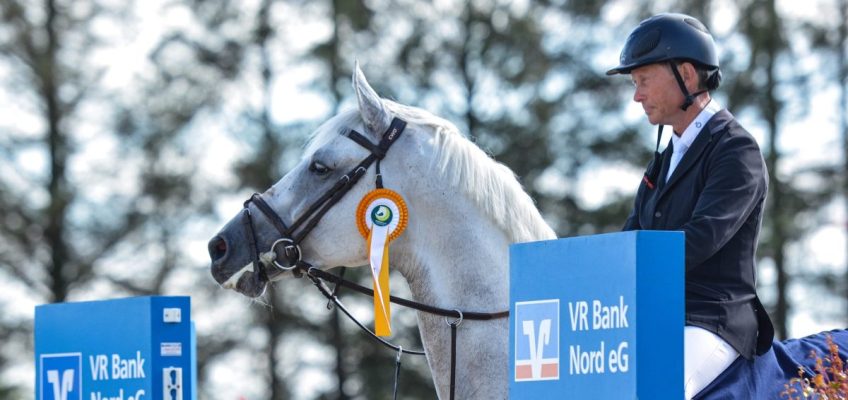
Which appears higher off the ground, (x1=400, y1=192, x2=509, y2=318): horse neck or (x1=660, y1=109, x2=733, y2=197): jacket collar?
(x1=660, y1=109, x2=733, y2=197): jacket collar

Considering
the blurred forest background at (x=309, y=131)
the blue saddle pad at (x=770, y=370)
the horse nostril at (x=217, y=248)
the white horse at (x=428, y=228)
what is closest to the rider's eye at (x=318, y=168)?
the white horse at (x=428, y=228)

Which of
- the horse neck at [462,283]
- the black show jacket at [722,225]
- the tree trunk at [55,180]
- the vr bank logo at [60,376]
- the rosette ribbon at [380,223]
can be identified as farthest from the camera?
the tree trunk at [55,180]

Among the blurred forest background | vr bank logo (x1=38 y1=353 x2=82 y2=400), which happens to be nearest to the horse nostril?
vr bank logo (x1=38 y1=353 x2=82 y2=400)

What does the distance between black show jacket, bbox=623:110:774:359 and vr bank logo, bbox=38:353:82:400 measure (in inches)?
117

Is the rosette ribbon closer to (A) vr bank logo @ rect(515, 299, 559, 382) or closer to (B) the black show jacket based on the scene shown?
(B) the black show jacket

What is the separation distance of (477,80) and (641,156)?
2722 millimetres

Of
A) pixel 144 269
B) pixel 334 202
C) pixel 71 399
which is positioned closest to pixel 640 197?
pixel 334 202

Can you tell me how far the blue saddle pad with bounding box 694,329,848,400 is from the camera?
5.07 meters

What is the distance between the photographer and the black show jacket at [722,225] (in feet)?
16.4

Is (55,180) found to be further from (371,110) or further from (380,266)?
(380,266)

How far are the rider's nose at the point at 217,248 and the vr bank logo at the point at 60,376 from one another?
1.09 m

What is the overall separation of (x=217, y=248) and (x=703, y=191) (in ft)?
7.06

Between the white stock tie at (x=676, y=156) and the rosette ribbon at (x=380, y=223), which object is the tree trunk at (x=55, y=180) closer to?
the rosette ribbon at (x=380, y=223)

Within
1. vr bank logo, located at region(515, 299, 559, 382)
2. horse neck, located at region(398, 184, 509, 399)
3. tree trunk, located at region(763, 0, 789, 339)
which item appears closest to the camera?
vr bank logo, located at region(515, 299, 559, 382)
